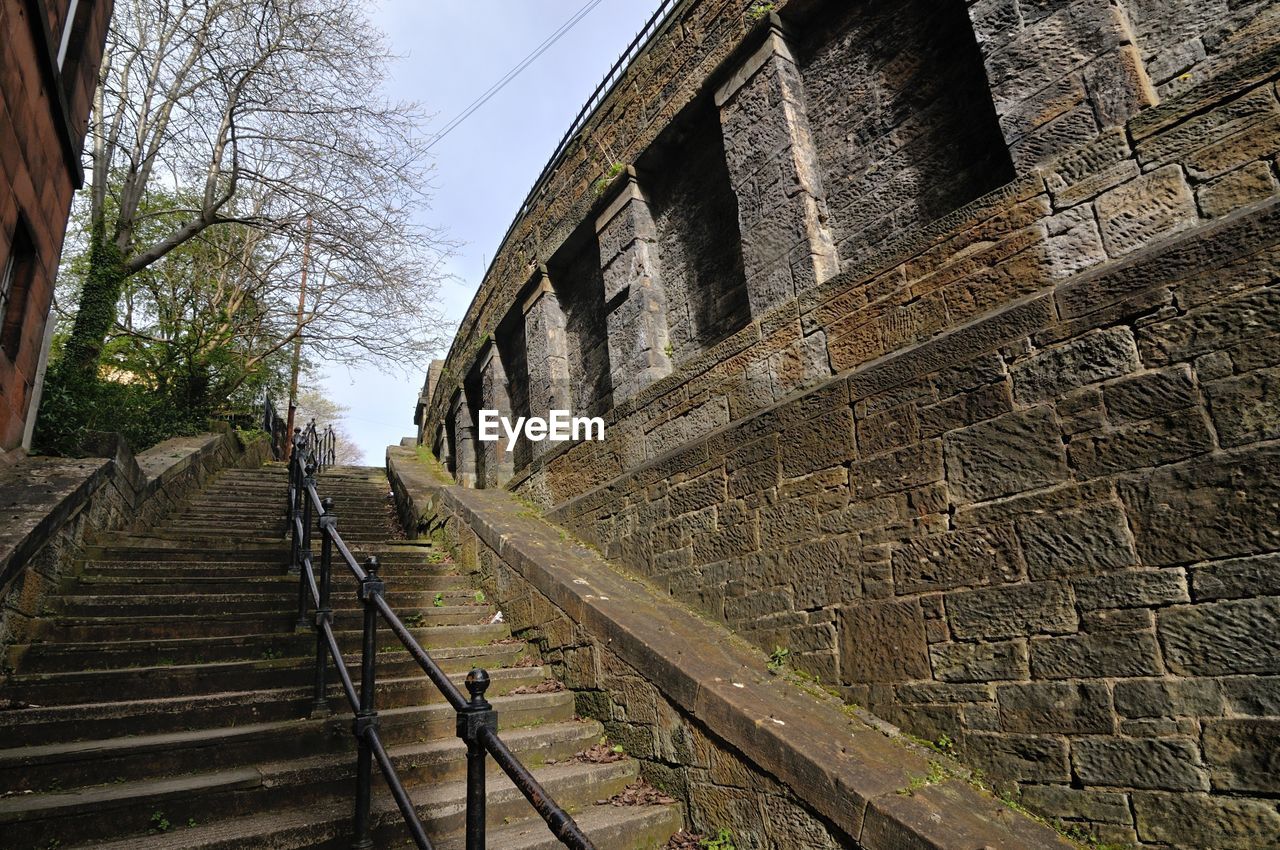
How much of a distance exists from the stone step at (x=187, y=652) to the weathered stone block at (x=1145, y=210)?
12.8 ft

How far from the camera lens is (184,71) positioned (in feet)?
40.3

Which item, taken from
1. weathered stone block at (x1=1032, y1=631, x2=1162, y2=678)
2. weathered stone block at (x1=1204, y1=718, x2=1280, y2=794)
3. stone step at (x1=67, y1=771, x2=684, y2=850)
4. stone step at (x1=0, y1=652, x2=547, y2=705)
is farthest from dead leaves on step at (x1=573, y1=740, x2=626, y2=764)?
weathered stone block at (x1=1204, y1=718, x2=1280, y2=794)

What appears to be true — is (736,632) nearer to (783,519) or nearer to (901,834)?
(783,519)

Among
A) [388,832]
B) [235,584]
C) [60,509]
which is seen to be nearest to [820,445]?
[388,832]

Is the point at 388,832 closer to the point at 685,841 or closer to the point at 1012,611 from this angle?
the point at 685,841

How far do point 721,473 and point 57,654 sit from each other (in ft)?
11.9

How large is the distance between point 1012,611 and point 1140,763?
0.61m

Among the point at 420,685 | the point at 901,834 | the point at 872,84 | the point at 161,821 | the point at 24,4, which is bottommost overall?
the point at 901,834

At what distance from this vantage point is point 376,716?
248cm

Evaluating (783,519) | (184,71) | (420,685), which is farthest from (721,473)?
(184,71)

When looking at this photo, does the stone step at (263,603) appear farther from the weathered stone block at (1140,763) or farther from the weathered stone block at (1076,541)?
the weathered stone block at (1140,763)

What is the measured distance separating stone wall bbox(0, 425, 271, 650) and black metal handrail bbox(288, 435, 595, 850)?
4.26ft

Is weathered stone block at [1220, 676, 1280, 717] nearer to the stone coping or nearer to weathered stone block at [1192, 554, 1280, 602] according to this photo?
weathered stone block at [1192, 554, 1280, 602]

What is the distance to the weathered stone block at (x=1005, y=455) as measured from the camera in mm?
2715
